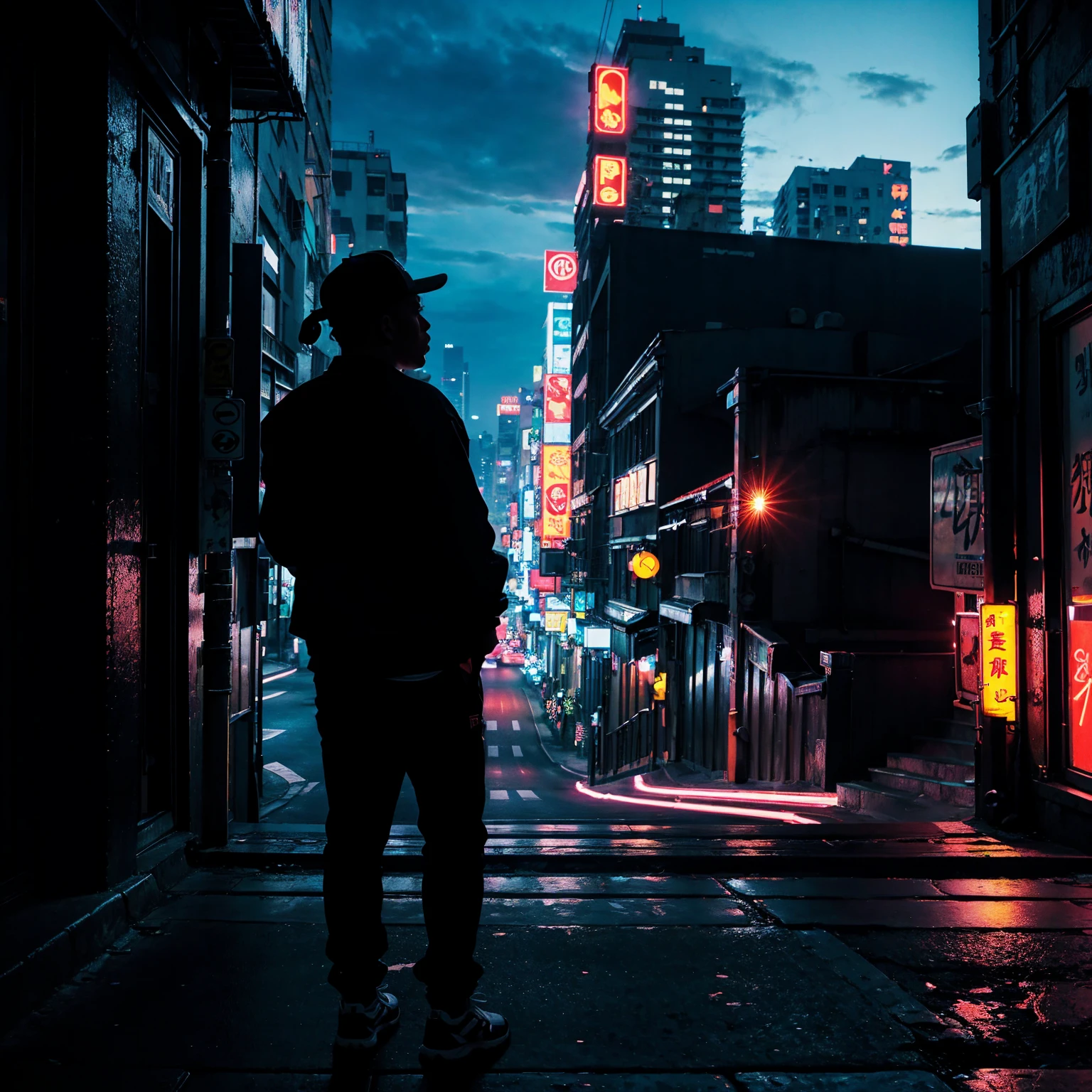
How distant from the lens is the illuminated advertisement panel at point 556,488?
55.3 m

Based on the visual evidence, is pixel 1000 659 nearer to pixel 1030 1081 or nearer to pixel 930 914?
pixel 930 914

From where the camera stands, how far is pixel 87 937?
3359mm

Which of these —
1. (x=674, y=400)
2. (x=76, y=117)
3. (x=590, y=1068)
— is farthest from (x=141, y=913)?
(x=674, y=400)

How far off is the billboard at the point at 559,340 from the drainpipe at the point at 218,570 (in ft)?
184

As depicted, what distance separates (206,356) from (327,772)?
3.49 m

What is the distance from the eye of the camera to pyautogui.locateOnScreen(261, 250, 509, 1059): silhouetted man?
2.70 meters

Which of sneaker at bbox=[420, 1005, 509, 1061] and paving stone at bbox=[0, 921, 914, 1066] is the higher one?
sneaker at bbox=[420, 1005, 509, 1061]

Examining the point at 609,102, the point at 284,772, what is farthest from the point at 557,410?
the point at 284,772

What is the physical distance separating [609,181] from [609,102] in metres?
3.52

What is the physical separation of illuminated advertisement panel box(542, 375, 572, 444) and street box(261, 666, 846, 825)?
17.7m

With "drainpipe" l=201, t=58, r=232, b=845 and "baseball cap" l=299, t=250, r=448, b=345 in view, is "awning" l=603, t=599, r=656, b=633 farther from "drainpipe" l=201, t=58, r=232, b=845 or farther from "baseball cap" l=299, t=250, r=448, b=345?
"baseball cap" l=299, t=250, r=448, b=345

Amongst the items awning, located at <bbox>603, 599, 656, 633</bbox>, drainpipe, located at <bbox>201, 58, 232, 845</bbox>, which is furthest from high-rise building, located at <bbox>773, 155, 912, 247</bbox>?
drainpipe, located at <bbox>201, 58, 232, 845</bbox>

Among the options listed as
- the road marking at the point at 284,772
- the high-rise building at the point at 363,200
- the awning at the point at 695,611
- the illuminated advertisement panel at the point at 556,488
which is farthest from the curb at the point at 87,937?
the high-rise building at the point at 363,200

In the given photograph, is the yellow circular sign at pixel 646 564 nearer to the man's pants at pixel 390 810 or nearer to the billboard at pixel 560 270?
the man's pants at pixel 390 810
